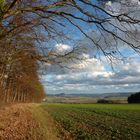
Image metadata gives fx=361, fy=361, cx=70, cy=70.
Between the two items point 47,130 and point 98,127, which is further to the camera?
point 98,127

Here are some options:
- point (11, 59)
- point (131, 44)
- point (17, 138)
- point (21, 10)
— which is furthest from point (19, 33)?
point (131, 44)

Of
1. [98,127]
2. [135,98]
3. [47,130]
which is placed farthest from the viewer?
[135,98]

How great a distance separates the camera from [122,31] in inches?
435

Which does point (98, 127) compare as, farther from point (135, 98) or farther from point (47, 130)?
point (135, 98)

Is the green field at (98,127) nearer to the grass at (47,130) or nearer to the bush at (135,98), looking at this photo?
the grass at (47,130)

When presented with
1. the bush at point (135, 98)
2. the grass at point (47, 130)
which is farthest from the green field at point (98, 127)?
the bush at point (135, 98)

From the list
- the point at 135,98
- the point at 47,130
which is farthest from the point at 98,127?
the point at 135,98

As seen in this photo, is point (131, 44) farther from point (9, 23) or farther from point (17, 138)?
point (17, 138)

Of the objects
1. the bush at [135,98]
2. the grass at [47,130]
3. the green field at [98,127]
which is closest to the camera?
the grass at [47,130]

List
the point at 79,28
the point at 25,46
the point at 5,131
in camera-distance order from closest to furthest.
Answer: the point at 79,28 → the point at 25,46 → the point at 5,131

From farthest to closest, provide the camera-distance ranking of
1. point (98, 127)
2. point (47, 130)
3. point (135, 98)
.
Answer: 1. point (135, 98)
2. point (98, 127)
3. point (47, 130)

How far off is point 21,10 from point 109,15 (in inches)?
103

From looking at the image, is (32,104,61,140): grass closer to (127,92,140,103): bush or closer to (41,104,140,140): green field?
(41,104,140,140): green field

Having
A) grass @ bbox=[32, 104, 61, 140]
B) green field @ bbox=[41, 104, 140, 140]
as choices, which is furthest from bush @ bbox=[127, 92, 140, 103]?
grass @ bbox=[32, 104, 61, 140]
